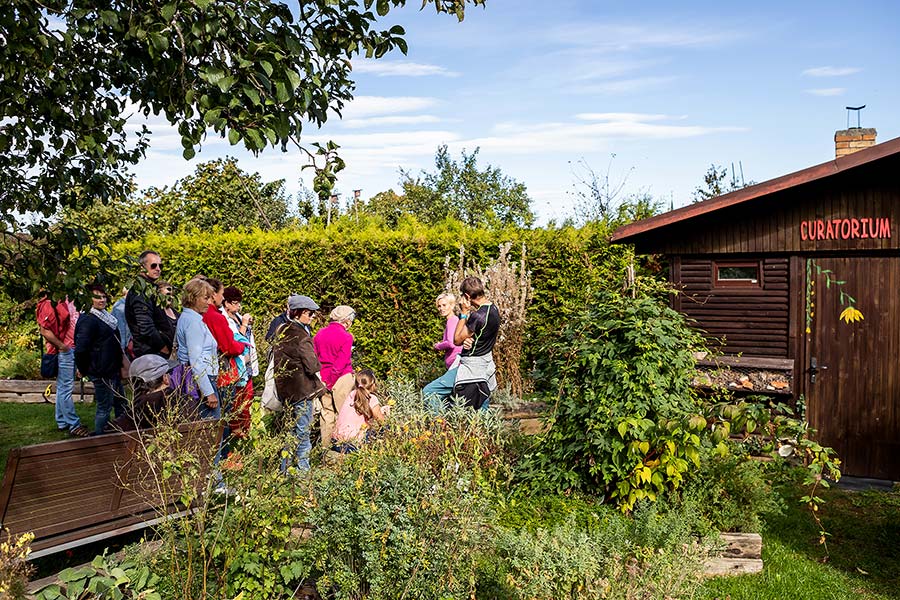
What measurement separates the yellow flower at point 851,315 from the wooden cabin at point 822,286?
12 millimetres

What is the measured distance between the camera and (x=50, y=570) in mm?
Answer: 5289

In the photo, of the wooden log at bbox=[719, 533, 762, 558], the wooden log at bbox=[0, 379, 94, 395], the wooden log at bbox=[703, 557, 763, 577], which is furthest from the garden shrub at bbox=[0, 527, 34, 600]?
the wooden log at bbox=[0, 379, 94, 395]

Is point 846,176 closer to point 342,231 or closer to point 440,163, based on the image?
point 342,231

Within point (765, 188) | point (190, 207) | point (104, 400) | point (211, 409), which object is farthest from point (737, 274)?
point (190, 207)

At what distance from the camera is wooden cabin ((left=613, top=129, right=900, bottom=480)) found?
27.6 feet

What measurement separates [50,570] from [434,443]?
3.02 m

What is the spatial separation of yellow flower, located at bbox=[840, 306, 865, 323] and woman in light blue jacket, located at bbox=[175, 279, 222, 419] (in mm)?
7241

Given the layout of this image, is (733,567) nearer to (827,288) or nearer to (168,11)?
(827,288)

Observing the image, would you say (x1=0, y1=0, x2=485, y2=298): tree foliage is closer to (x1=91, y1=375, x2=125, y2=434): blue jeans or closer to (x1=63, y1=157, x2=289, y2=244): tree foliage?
(x1=91, y1=375, x2=125, y2=434): blue jeans

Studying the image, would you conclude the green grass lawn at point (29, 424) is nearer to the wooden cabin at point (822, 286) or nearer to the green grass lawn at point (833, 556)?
the green grass lawn at point (833, 556)

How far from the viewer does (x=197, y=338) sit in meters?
6.55

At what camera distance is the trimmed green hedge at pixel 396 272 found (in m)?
11.0

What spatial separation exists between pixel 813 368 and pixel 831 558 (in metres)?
3.54

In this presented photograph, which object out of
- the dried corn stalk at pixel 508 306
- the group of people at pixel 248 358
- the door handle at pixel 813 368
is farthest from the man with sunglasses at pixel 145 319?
the door handle at pixel 813 368
